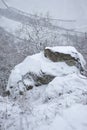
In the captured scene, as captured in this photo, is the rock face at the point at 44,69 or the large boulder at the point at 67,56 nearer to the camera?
the rock face at the point at 44,69

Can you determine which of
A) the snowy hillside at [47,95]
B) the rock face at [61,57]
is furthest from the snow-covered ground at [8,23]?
the snowy hillside at [47,95]

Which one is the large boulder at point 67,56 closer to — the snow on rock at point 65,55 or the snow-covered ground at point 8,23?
the snow on rock at point 65,55

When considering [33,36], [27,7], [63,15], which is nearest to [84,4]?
[63,15]

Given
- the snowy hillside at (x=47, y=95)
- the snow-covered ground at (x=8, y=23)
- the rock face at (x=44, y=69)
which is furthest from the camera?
Result: the snow-covered ground at (x=8, y=23)

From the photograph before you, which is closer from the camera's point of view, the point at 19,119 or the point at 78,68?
the point at 19,119

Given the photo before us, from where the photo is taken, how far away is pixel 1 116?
6094 millimetres

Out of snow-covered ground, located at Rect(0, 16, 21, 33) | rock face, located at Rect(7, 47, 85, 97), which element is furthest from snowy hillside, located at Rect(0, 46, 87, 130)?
snow-covered ground, located at Rect(0, 16, 21, 33)

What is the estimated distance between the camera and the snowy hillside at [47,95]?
5.39 m

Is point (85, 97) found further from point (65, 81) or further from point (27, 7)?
point (27, 7)

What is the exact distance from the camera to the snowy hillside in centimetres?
539

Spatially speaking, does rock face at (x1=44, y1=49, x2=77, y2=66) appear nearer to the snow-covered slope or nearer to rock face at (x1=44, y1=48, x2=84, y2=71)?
rock face at (x1=44, y1=48, x2=84, y2=71)

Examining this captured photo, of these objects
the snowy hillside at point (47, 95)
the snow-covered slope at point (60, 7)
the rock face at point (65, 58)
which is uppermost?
the snow-covered slope at point (60, 7)

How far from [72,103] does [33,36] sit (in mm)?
15817

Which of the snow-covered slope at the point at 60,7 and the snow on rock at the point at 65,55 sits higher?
the snow-covered slope at the point at 60,7
